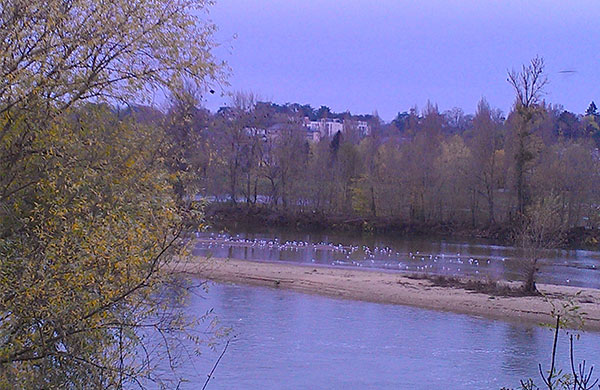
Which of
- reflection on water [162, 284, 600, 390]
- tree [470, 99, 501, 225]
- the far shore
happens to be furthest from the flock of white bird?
tree [470, 99, 501, 225]

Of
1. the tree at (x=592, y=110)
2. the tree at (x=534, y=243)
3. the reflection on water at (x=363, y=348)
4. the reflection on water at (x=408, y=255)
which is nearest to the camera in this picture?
the reflection on water at (x=363, y=348)

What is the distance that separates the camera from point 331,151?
60.6 meters

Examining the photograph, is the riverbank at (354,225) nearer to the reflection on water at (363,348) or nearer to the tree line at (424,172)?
the tree line at (424,172)

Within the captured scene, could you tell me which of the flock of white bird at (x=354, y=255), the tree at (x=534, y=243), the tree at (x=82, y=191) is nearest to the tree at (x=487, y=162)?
the flock of white bird at (x=354, y=255)

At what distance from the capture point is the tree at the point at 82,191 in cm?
616

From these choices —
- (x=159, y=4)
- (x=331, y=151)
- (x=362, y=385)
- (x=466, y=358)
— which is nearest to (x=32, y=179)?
(x=159, y=4)

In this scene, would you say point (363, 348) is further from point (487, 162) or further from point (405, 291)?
point (487, 162)

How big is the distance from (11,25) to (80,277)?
7.33 feet

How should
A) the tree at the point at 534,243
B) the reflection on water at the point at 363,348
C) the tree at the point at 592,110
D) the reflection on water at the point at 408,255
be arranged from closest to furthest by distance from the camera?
the reflection on water at the point at 363,348, the tree at the point at 534,243, the reflection on water at the point at 408,255, the tree at the point at 592,110

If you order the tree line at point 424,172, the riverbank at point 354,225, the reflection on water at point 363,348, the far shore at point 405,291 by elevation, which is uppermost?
the tree line at point 424,172

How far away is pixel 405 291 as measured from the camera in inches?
968

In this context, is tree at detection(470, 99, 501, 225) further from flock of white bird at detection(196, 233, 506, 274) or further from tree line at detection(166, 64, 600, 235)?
flock of white bird at detection(196, 233, 506, 274)

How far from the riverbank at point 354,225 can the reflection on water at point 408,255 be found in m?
3.24

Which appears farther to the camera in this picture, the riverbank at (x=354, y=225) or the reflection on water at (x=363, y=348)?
the riverbank at (x=354, y=225)
